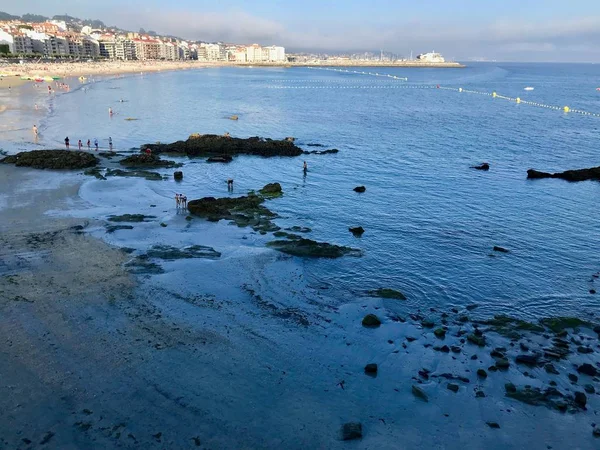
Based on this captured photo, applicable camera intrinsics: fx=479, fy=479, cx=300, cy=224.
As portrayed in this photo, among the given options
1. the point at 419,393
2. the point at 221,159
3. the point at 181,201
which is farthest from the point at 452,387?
the point at 221,159

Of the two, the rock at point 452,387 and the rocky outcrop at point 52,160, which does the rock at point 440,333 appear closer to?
the rock at point 452,387

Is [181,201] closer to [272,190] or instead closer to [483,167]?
[272,190]

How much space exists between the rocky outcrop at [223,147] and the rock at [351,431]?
3674 cm

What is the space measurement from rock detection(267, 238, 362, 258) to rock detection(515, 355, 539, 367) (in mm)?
9661

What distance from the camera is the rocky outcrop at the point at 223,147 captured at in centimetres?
4634

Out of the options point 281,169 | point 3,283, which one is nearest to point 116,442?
point 3,283

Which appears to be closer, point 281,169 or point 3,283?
point 3,283

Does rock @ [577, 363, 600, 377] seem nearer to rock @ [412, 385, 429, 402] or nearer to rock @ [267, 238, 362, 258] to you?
rock @ [412, 385, 429, 402]

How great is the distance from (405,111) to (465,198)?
57.2 metres

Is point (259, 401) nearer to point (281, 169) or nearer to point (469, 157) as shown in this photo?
point (281, 169)

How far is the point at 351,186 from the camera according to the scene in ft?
121

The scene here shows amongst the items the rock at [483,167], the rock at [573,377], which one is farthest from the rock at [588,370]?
the rock at [483,167]

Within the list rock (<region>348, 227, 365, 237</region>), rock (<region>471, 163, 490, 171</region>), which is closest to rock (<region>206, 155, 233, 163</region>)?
rock (<region>348, 227, 365, 237</region>)

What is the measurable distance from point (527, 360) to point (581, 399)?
6.83 feet
